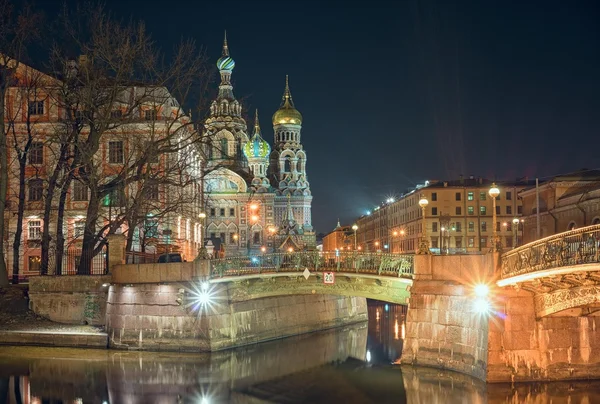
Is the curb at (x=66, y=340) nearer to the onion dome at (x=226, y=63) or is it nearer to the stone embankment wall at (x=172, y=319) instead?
the stone embankment wall at (x=172, y=319)

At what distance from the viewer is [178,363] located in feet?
101

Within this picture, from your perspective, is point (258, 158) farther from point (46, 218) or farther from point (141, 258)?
point (46, 218)

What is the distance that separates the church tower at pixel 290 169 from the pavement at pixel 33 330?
309 feet

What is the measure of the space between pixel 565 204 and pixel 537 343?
41.1 m

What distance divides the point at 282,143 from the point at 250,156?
12.7 m

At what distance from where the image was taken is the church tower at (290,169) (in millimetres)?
137250

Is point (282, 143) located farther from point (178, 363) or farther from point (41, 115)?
point (178, 363)

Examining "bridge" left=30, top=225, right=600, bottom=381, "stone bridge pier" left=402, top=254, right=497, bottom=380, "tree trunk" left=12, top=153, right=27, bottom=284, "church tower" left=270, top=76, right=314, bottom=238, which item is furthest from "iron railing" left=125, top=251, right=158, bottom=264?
"church tower" left=270, top=76, right=314, bottom=238

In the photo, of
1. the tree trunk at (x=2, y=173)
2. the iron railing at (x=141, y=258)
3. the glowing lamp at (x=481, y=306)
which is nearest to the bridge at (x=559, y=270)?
the glowing lamp at (x=481, y=306)

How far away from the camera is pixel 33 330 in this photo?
35000 mm

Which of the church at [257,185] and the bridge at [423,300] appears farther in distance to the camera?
the church at [257,185]

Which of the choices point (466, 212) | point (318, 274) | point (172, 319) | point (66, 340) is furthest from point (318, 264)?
point (466, 212)

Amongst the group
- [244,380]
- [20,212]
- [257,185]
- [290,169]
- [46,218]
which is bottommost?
[244,380]

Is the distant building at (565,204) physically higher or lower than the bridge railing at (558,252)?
higher
